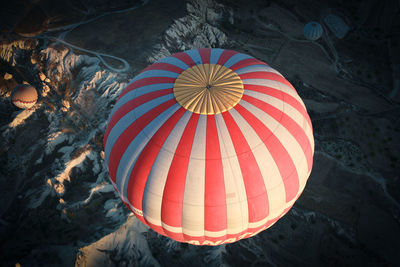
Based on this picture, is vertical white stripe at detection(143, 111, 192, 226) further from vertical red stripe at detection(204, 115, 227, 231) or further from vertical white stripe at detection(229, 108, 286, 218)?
vertical white stripe at detection(229, 108, 286, 218)

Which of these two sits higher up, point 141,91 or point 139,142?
point 141,91

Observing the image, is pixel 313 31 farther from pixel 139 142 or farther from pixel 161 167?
pixel 161 167

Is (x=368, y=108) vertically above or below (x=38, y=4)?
below

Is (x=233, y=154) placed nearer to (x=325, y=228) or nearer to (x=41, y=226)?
(x=325, y=228)

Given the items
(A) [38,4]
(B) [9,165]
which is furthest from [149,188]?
(A) [38,4]

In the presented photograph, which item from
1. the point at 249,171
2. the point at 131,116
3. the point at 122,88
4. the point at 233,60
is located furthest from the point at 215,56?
the point at 122,88
